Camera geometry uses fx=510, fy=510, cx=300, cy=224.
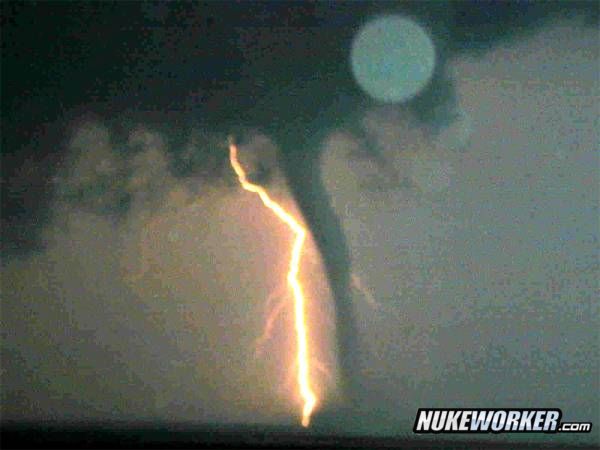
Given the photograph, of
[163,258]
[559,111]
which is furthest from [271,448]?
[559,111]

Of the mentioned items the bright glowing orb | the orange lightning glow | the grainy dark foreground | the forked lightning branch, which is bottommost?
the grainy dark foreground

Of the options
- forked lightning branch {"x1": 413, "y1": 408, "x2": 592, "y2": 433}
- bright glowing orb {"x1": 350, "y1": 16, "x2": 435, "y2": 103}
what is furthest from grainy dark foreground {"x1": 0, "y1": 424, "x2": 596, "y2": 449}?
bright glowing orb {"x1": 350, "y1": 16, "x2": 435, "y2": 103}

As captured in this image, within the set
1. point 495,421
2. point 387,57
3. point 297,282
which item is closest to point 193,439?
point 297,282

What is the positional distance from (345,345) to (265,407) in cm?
35

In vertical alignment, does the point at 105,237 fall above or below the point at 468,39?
below

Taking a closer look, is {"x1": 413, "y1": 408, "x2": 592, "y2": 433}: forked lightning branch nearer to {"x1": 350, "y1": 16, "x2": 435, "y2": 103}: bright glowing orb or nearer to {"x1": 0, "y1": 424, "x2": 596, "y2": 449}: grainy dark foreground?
{"x1": 0, "y1": 424, "x2": 596, "y2": 449}: grainy dark foreground

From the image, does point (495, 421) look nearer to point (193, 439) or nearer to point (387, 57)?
point (193, 439)

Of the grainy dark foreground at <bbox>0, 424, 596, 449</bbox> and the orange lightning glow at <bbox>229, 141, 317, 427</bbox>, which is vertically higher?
the orange lightning glow at <bbox>229, 141, 317, 427</bbox>

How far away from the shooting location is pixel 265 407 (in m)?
1.75

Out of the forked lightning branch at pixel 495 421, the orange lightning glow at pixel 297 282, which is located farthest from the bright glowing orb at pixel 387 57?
the forked lightning branch at pixel 495 421

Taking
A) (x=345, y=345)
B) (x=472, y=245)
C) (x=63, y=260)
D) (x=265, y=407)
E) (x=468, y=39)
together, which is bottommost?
(x=265, y=407)

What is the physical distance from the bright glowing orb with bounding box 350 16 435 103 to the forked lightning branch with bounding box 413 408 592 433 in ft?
3.55

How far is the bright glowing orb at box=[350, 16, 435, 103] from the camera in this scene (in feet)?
5.68

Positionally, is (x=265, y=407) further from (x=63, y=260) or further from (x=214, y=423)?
(x=63, y=260)
